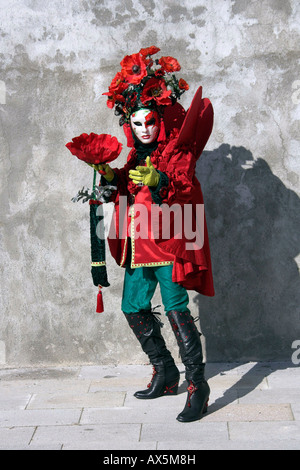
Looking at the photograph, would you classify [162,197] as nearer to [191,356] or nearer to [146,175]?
[146,175]

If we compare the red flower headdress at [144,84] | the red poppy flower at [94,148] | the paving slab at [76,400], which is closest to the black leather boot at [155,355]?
the paving slab at [76,400]

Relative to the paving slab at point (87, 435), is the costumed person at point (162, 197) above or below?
above

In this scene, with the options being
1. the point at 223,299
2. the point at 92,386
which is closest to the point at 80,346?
the point at 92,386

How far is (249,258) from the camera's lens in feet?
19.1

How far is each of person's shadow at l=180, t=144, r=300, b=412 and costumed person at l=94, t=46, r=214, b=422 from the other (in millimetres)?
801

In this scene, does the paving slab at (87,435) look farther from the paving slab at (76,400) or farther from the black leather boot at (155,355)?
the black leather boot at (155,355)

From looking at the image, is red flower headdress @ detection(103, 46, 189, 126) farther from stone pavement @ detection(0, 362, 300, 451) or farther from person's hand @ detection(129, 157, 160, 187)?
stone pavement @ detection(0, 362, 300, 451)

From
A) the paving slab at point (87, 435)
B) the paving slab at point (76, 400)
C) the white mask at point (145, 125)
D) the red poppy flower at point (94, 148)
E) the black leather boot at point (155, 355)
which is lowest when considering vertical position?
the paving slab at point (87, 435)

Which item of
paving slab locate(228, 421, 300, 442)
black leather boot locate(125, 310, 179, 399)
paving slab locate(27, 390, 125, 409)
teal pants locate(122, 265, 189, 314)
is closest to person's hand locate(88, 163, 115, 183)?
teal pants locate(122, 265, 189, 314)

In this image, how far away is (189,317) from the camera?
4.98 m

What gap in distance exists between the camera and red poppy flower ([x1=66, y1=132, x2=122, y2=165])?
4781 mm

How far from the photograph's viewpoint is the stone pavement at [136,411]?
452 centimetres

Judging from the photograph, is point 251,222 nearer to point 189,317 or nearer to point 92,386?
point 189,317

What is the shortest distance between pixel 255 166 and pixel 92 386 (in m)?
1.75
